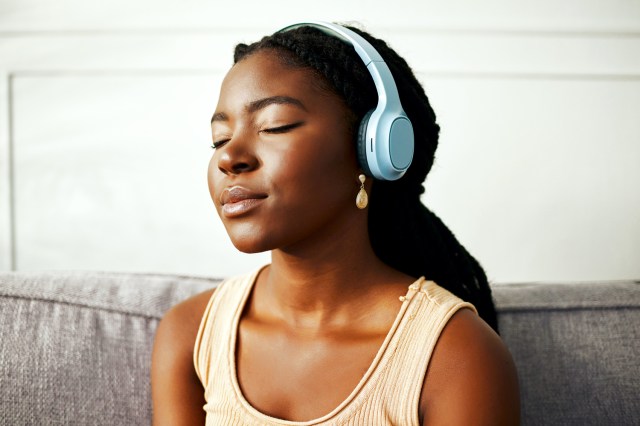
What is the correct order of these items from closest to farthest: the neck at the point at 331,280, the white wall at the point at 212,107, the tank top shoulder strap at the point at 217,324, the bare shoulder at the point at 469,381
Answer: the bare shoulder at the point at 469,381 < the neck at the point at 331,280 < the tank top shoulder strap at the point at 217,324 < the white wall at the point at 212,107

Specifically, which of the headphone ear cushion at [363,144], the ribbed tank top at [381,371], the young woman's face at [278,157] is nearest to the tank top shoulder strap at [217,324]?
the ribbed tank top at [381,371]

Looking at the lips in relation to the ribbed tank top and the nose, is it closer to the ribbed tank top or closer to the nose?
the nose

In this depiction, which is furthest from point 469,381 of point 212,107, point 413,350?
point 212,107

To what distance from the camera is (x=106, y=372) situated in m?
1.34

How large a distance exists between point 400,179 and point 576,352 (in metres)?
0.51

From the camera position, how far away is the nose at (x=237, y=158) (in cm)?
103

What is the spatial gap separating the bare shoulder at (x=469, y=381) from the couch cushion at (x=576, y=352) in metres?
0.29

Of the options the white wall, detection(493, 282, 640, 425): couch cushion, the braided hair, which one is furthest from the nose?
the white wall

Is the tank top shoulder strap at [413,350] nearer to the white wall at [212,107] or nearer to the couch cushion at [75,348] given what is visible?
the couch cushion at [75,348]

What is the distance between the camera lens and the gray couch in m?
1.30

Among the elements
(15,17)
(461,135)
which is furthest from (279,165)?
(15,17)

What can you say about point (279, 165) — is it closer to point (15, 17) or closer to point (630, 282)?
point (630, 282)

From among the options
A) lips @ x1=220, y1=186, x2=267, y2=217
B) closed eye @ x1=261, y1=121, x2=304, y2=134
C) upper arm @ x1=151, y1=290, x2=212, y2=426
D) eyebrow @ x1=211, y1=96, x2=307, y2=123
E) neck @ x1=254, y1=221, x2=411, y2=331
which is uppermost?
eyebrow @ x1=211, y1=96, x2=307, y2=123

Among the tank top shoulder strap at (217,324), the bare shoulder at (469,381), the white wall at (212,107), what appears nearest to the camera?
the bare shoulder at (469,381)
